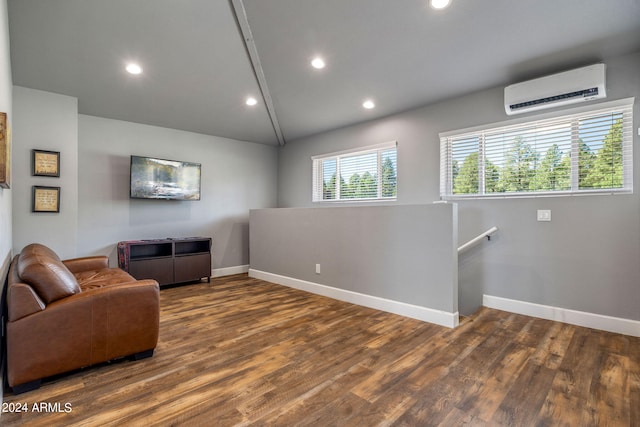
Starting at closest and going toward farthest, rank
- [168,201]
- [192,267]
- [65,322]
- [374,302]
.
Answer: [65,322] → [374,302] → [192,267] → [168,201]

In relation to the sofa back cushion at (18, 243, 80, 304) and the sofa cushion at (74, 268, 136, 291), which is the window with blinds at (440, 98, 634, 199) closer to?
the sofa cushion at (74, 268, 136, 291)

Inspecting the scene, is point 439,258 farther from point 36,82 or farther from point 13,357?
point 36,82

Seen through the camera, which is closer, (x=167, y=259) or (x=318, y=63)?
(x=318, y=63)

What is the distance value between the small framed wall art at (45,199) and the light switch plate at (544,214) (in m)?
5.54

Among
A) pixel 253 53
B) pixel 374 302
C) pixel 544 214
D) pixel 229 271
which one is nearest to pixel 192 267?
pixel 229 271

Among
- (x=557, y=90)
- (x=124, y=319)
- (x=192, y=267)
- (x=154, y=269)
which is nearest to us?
(x=124, y=319)

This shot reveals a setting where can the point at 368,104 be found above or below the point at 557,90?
above

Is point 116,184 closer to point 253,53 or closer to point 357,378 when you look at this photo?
point 253,53

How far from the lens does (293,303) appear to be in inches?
154

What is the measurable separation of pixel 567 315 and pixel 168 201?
18.1ft

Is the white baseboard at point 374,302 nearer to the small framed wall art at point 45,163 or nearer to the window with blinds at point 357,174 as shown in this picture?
the window with blinds at point 357,174

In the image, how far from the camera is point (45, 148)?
3.61 metres

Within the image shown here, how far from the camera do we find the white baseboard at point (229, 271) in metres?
5.54

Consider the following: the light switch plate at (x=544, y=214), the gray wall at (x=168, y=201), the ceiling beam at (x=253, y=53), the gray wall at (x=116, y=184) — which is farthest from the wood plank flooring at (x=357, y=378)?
the ceiling beam at (x=253, y=53)
